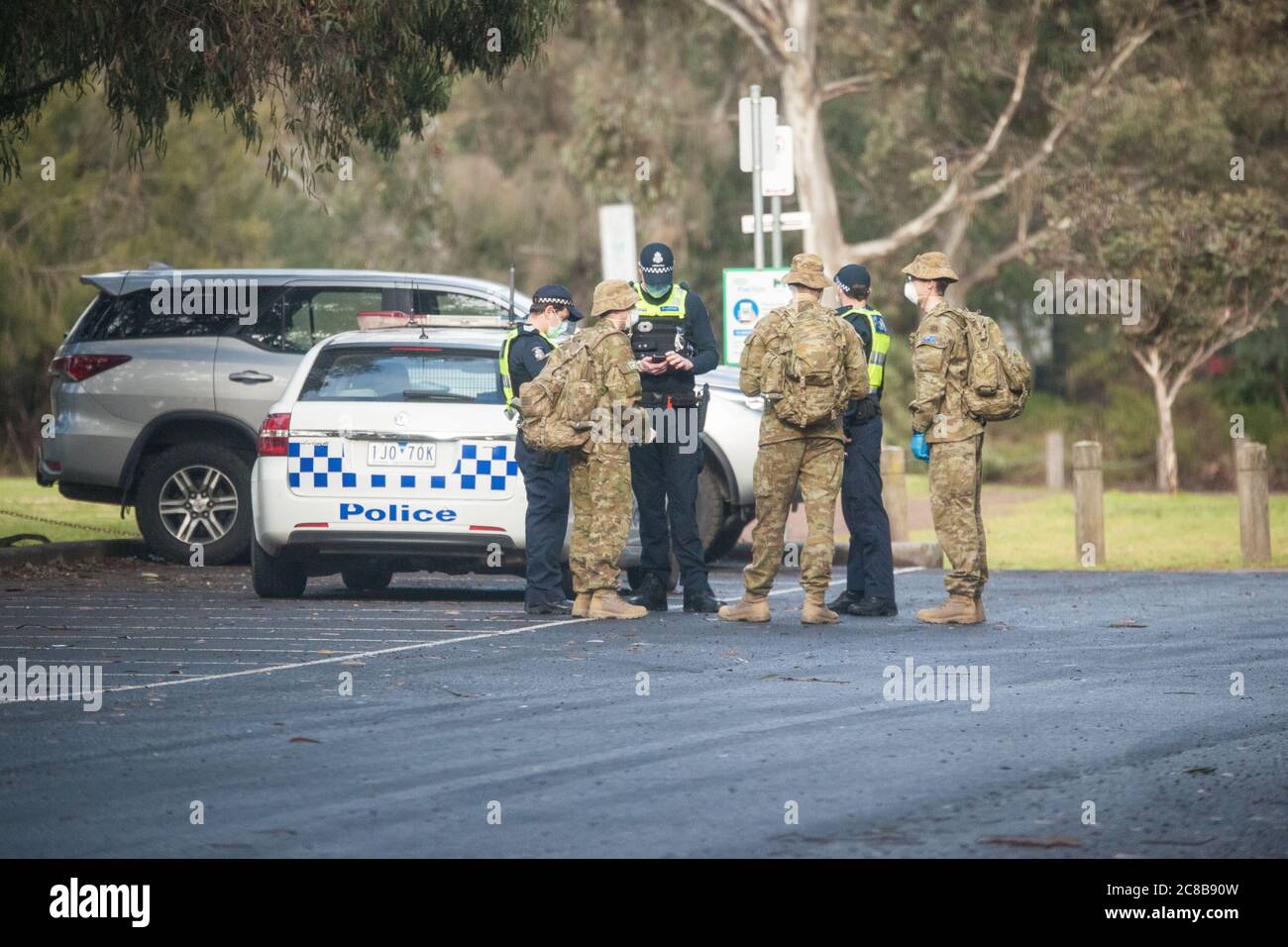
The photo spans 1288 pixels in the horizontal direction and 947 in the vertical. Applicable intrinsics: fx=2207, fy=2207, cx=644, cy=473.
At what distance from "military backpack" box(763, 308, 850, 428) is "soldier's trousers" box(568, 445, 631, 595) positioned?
0.95 metres

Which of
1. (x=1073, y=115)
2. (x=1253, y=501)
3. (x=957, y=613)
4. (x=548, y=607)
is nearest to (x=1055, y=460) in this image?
(x=1073, y=115)

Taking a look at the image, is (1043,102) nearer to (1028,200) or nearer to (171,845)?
(1028,200)

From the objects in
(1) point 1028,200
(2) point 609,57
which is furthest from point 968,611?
(2) point 609,57

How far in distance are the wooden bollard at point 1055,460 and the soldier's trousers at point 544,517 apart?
2172cm

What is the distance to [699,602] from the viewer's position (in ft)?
42.3

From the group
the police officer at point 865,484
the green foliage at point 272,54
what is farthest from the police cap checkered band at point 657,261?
the green foliage at point 272,54

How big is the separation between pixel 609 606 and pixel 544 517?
0.63 m

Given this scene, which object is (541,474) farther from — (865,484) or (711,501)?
(711,501)

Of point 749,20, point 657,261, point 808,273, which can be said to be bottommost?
point 808,273

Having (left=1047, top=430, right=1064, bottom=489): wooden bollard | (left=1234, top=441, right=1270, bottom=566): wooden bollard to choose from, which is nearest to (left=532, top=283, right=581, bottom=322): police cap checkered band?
(left=1234, top=441, right=1270, bottom=566): wooden bollard

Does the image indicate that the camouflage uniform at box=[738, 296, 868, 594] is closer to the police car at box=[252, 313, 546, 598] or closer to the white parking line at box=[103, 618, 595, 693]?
the white parking line at box=[103, 618, 595, 693]

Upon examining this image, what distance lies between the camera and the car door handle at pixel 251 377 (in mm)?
15695

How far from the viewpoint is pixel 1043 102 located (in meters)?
35.2

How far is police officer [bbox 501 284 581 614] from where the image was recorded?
12430 mm
